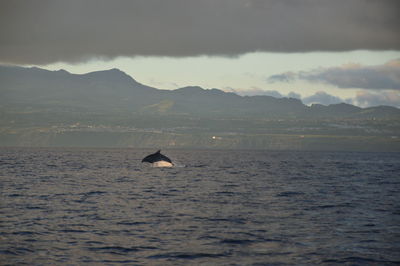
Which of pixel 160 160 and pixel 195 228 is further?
pixel 160 160

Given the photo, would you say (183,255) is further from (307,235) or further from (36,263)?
(307,235)

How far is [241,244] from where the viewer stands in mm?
28406

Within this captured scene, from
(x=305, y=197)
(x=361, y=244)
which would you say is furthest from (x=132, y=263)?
(x=305, y=197)

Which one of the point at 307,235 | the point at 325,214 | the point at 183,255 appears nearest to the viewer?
the point at 183,255

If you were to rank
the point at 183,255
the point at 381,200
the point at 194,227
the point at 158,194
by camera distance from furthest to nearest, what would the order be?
the point at 158,194 < the point at 381,200 < the point at 194,227 < the point at 183,255

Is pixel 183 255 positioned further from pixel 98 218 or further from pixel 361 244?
pixel 98 218

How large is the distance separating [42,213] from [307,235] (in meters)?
19.2

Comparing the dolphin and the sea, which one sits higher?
the sea

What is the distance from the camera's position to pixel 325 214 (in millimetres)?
40094

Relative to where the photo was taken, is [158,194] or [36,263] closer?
[36,263]

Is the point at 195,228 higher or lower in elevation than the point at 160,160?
higher

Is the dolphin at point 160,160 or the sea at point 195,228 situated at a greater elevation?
the sea at point 195,228

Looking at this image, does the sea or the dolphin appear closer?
the sea

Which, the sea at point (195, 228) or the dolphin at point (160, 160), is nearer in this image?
the sea at point (195, 228)
